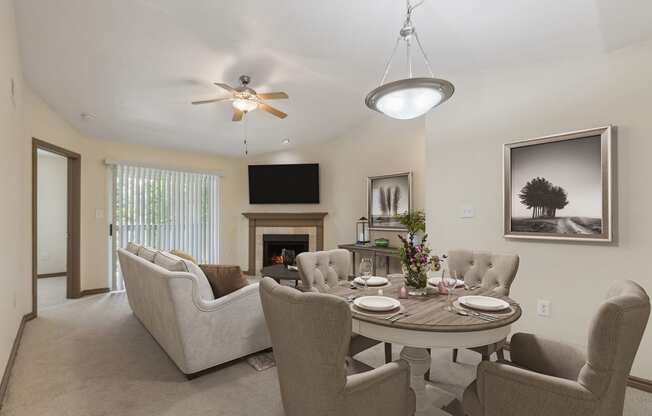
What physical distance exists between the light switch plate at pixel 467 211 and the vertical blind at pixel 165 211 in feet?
14.9

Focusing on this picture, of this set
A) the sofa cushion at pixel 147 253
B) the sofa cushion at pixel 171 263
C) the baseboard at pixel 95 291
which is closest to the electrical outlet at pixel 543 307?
the sofa cushion at pixel 171 263

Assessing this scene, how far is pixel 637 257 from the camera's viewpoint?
2.22m

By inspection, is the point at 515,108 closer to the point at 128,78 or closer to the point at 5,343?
the point at 128,78

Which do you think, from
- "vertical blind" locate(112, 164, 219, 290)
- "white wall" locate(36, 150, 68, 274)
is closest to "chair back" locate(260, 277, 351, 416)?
"vertical blind" locate(112, 164, 219, 290)

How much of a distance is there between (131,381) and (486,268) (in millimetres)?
2699

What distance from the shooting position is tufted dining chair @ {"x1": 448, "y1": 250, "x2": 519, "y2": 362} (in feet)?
7.28

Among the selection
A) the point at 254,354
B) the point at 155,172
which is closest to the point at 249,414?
the point at 254,354

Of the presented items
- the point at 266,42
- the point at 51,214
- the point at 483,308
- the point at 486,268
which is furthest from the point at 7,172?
the point at 51,214

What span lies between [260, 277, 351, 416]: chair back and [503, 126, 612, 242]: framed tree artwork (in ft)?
7.52

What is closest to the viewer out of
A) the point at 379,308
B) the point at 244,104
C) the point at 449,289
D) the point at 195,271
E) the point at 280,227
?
the point at 379,308

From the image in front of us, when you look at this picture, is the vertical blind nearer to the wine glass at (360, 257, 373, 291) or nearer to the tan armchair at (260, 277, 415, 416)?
the wine glass at (360, 257, 373, 291)

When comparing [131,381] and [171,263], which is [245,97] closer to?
[171,263]

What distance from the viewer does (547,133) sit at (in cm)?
262

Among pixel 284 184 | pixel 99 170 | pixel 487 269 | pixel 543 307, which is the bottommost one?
pixel 543 307
